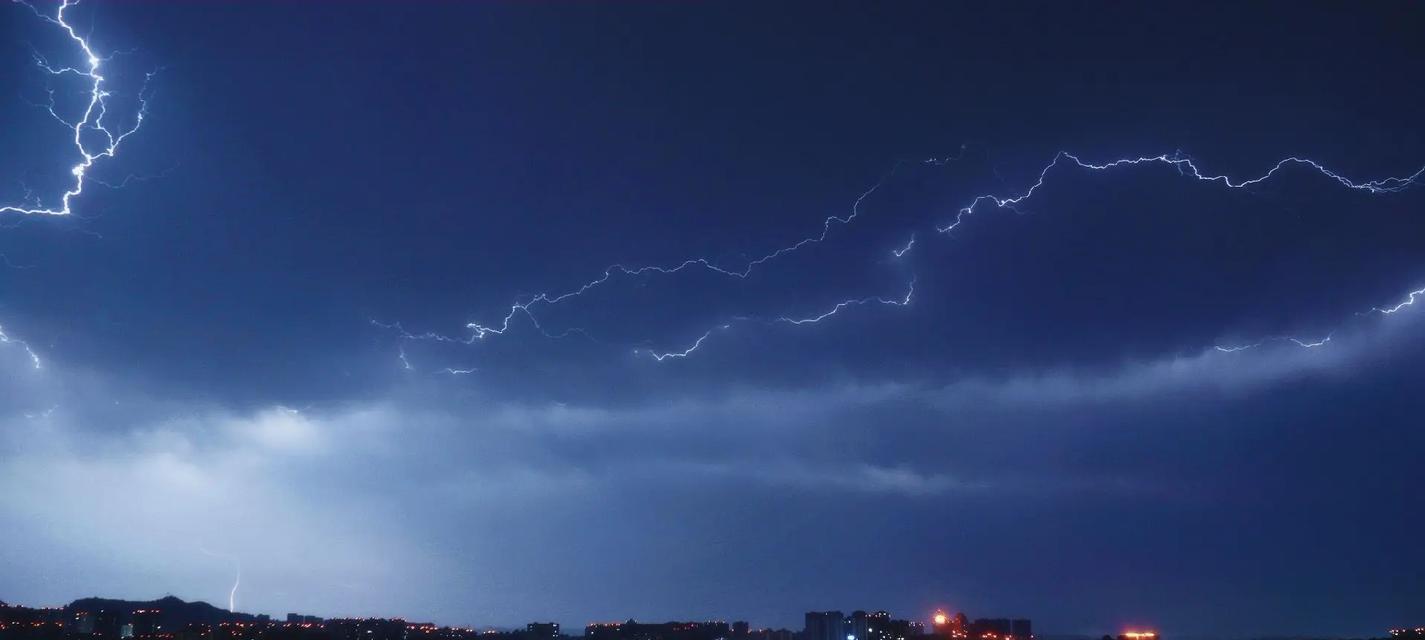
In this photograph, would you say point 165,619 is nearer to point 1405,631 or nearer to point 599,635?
point 599,635

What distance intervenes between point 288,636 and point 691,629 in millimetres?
26801

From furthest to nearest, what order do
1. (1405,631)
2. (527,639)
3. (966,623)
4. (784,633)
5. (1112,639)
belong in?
(527,639), (784,633), (966,623), (1112,639), (1405,631)

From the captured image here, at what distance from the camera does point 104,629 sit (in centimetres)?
5131

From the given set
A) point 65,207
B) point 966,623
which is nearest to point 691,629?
point 966,623

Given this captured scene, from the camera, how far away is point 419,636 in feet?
211

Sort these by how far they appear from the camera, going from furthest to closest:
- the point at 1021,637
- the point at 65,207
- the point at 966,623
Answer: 1. the point at 966,623
2. the point at 1021,637
3. the point at 65,207

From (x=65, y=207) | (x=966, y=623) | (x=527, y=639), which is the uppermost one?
(x=65, y=207)

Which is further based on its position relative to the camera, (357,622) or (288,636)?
(357,622)

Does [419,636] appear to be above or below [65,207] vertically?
below

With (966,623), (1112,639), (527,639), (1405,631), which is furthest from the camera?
(527,639)

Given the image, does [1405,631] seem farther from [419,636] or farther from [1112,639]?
[419,636]

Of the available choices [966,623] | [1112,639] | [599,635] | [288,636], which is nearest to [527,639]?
[599,635]

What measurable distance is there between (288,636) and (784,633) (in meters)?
32.2

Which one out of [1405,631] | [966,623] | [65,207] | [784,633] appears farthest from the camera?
[784,633]
